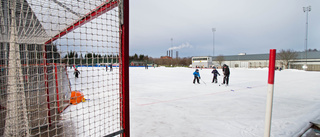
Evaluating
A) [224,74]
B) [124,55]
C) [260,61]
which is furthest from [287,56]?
[124,55]

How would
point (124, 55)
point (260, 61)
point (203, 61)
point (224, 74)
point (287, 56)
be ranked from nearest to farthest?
point (124, 55) < point (224, 74) < point (287, 56) < point (260, 61) < point (203, 61)

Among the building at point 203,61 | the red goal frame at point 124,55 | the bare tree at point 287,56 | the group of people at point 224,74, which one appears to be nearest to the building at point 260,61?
the building at point 203,61

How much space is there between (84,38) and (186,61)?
80294 millimetres

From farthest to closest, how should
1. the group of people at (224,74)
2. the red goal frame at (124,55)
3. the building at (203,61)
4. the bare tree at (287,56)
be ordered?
the building at (203,61) → the bare tree at (287,56) → the group of people at (224,74) → the red goal frame at (124,55)

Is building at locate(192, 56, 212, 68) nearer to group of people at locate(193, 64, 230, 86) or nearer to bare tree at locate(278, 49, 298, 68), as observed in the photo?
bare tree at locate(278, 49, 298, 68)

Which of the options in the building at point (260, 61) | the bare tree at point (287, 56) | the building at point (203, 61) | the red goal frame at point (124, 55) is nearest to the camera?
the red goal frame at point (124, 55)

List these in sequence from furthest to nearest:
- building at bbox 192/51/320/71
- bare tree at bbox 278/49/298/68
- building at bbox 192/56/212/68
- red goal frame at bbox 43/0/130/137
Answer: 1. building at bbox 192/56/212/68
2. building at bbox 192/51/320/71
3. bare tree at bbox 278/49/298/68
4. red goal frame at bbox 43/0/130/137

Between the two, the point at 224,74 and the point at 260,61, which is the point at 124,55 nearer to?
the point at 224,74

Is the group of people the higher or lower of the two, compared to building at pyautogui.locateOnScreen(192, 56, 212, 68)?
lower

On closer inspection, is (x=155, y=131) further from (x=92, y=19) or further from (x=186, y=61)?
(x=186, y=61)

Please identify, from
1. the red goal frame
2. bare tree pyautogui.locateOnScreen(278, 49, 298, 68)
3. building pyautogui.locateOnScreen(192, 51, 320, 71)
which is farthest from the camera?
building pyautogui.locateOnScreen(192, 51, 320, 71)

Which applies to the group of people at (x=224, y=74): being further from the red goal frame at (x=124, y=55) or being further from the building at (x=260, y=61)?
the building at (x=260, y=61)

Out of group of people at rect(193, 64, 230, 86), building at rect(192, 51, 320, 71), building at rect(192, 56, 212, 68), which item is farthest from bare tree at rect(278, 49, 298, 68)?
group of people at rect(193, 64, 230, 86)

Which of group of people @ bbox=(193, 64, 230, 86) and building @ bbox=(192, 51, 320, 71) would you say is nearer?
group of people @ bbox=(193, 64, 230, 86)
